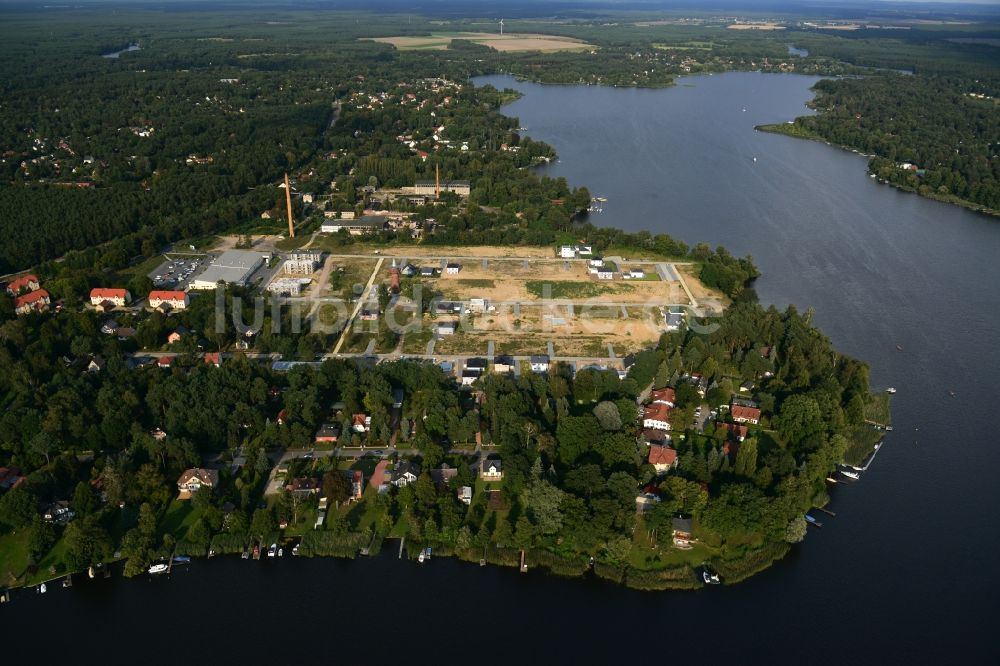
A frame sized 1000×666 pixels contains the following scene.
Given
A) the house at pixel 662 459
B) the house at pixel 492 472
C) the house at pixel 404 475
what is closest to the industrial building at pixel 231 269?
the house at pixel 404 475

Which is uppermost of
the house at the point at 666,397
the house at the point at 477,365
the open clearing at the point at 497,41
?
the open clearing at the point at 497,41

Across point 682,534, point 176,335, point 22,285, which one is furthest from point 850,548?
point 22,285

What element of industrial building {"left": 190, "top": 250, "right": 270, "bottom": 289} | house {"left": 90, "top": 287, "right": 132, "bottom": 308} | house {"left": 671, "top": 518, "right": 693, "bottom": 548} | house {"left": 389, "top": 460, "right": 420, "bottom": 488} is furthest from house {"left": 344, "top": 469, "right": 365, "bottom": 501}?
house {"left": 90, "top": 287, "right": 132, "bottom": 308}

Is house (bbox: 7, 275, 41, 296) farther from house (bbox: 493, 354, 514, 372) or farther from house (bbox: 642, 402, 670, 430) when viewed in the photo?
house (bbox: 642, 402, 670, 430)

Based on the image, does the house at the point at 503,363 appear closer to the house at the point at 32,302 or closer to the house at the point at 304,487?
the house at the point at 304,487

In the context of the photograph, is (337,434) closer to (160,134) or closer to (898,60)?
(160,134)

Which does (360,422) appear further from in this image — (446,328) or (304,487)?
(446,328)
